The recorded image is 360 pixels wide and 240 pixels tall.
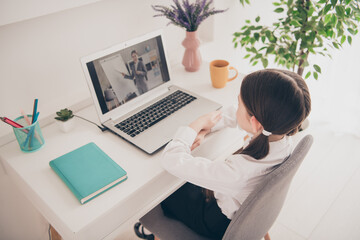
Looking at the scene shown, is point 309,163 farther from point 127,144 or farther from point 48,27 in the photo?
point 48,27

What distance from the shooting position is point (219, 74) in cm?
129

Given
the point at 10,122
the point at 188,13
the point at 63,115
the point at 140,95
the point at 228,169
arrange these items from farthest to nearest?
the point at 188,13 < the point at 140,95 < the point at 63,115 < the point at 10,122 < the point at 228,169

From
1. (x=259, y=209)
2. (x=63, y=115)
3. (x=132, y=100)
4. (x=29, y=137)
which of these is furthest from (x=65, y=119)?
(x=259, y=209)

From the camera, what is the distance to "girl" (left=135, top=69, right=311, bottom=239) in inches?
30.6

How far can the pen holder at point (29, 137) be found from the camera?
A: 974 millimetres

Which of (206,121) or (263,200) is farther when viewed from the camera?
(206,121)

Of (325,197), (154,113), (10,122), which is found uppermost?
(10,122)

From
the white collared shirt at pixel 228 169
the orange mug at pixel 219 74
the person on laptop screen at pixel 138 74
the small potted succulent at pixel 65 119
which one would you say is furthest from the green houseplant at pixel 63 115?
the orange mug at pixel 219 74

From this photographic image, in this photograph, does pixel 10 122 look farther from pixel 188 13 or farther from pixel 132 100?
pixel 188 13

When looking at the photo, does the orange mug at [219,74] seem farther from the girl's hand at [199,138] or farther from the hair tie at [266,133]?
the hair tie at [266,133]

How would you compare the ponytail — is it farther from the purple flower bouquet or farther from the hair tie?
the purple flower bouquet

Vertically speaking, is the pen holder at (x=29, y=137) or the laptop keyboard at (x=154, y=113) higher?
the pen holder at (x=29, y=137)

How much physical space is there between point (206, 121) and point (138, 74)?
13.5 inches

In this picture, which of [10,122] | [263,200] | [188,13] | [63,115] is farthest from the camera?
[188,13]
